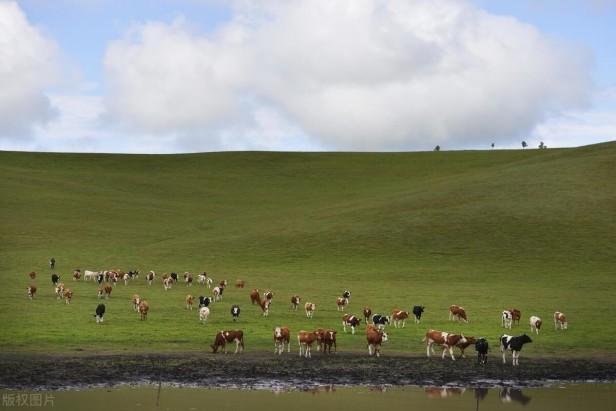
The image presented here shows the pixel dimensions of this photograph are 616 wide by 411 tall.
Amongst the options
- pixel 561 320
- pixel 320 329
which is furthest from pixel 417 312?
pixel 320 329

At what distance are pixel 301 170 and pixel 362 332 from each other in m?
92.8

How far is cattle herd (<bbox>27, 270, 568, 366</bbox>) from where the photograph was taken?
2955cm

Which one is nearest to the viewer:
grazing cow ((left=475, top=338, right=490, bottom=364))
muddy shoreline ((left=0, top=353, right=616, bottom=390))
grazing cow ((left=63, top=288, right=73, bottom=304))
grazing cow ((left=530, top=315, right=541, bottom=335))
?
muddy shoreline ((left=0, top=353, right=616, bottom=390))

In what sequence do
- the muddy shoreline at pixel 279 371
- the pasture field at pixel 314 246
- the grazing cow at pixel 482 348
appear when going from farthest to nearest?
the pasture field at pixel 314 246, the grazing cow at pixel 482 348, the muddy shoreline at pixel 279 371

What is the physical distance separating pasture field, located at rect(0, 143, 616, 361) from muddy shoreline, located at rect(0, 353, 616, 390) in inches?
76.7

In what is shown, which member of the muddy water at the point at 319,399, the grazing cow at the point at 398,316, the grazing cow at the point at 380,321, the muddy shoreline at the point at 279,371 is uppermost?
the grazing cow at the point at 398,316

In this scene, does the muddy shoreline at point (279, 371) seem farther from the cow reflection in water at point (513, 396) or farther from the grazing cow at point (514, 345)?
the cow reflection in water at point (513, 396)

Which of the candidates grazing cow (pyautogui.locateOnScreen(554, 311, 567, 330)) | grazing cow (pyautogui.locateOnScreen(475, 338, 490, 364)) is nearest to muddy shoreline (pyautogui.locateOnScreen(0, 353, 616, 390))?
grazing cow (pyautogui.locateOnScreen(475, 338, 490, 364))

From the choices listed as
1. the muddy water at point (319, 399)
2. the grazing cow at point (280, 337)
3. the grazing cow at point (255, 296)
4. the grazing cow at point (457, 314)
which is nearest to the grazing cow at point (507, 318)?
the grazing cow at point (457, 314)

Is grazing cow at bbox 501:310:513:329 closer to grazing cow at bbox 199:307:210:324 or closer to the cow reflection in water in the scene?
the cow reflection in water

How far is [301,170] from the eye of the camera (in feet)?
418

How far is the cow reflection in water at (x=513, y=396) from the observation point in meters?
23.3

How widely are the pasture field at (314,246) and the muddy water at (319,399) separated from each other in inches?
252

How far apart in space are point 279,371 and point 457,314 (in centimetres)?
1472
